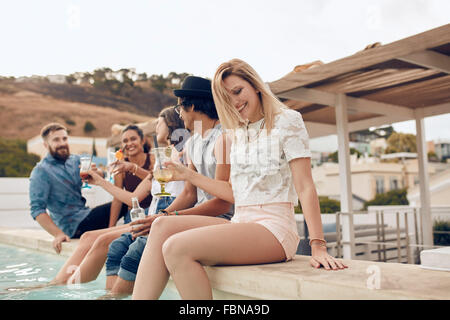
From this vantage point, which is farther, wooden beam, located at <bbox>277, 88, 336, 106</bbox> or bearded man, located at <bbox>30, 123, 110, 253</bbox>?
wooden beam, located at <bbox>277, 88, 336, 106</bbox>

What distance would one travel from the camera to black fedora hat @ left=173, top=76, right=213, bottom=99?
269 centimetres

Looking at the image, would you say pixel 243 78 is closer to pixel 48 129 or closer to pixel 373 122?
pixel 48 129

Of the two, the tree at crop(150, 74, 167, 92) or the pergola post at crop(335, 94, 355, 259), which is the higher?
the tree at crop(150, 74, 167, 92)

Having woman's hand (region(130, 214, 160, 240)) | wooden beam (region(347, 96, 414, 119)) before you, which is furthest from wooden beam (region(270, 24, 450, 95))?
woman's hand (region(130, 214, 160, 240))

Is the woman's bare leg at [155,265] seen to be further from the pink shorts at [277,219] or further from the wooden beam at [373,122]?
the wooden beam at [373,122]

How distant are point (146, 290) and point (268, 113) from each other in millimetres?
1069

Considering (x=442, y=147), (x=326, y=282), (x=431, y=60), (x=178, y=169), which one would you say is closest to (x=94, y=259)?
(x=178, y=169)

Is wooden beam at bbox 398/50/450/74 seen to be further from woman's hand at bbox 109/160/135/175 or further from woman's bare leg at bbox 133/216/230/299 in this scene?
woman's bare leg at bbox 133/216/230/299

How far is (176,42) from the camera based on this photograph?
56.2m

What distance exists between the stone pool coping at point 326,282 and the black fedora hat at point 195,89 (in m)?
1.14

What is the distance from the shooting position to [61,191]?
4648 mm

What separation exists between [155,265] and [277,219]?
63 centimetres

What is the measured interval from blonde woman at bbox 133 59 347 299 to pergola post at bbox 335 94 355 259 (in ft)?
11.8

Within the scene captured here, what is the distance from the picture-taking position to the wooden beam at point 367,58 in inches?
→ 135
